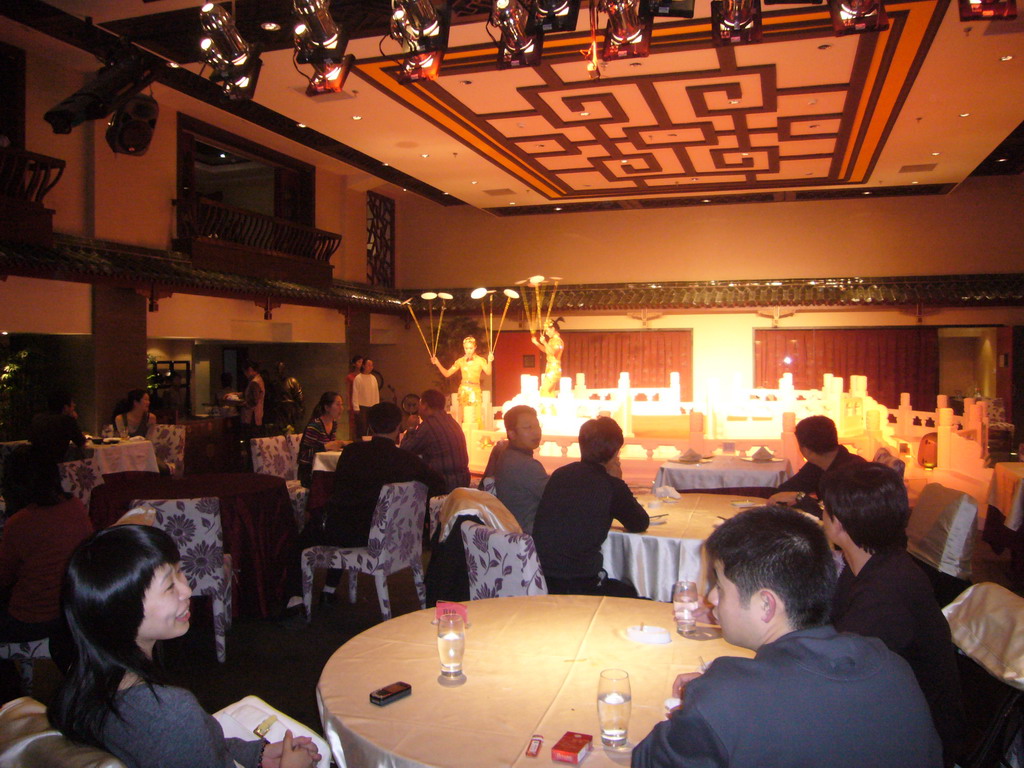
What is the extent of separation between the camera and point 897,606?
76.1 inches

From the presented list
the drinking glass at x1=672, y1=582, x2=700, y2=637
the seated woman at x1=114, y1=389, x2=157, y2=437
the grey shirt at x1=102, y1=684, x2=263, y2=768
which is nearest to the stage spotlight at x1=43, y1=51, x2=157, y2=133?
the seated woman at x1=114, y1=389, x2=157, y2=437

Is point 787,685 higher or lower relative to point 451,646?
higher

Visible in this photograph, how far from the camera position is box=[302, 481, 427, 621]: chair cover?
453 cm

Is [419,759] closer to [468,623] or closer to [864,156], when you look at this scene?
[468,623]

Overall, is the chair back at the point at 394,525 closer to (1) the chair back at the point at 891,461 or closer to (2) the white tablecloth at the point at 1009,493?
(1) the chair back at the point at 891,461

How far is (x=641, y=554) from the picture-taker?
3873 mm

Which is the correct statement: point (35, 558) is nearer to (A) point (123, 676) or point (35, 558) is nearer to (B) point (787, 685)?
(A) point (123, 676)

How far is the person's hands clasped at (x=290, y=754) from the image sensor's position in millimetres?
1781

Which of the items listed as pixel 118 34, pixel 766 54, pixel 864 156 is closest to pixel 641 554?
pixel 766 54

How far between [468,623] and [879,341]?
1232 cm

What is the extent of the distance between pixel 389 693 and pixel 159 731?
20.9 inches

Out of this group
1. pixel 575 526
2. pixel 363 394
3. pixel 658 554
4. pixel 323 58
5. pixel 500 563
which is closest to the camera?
pixel 500 563

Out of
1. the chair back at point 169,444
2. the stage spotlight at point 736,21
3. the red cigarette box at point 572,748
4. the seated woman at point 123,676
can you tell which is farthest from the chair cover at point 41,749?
the chair back at point 169,444

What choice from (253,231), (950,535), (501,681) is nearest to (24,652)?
(501,681)
